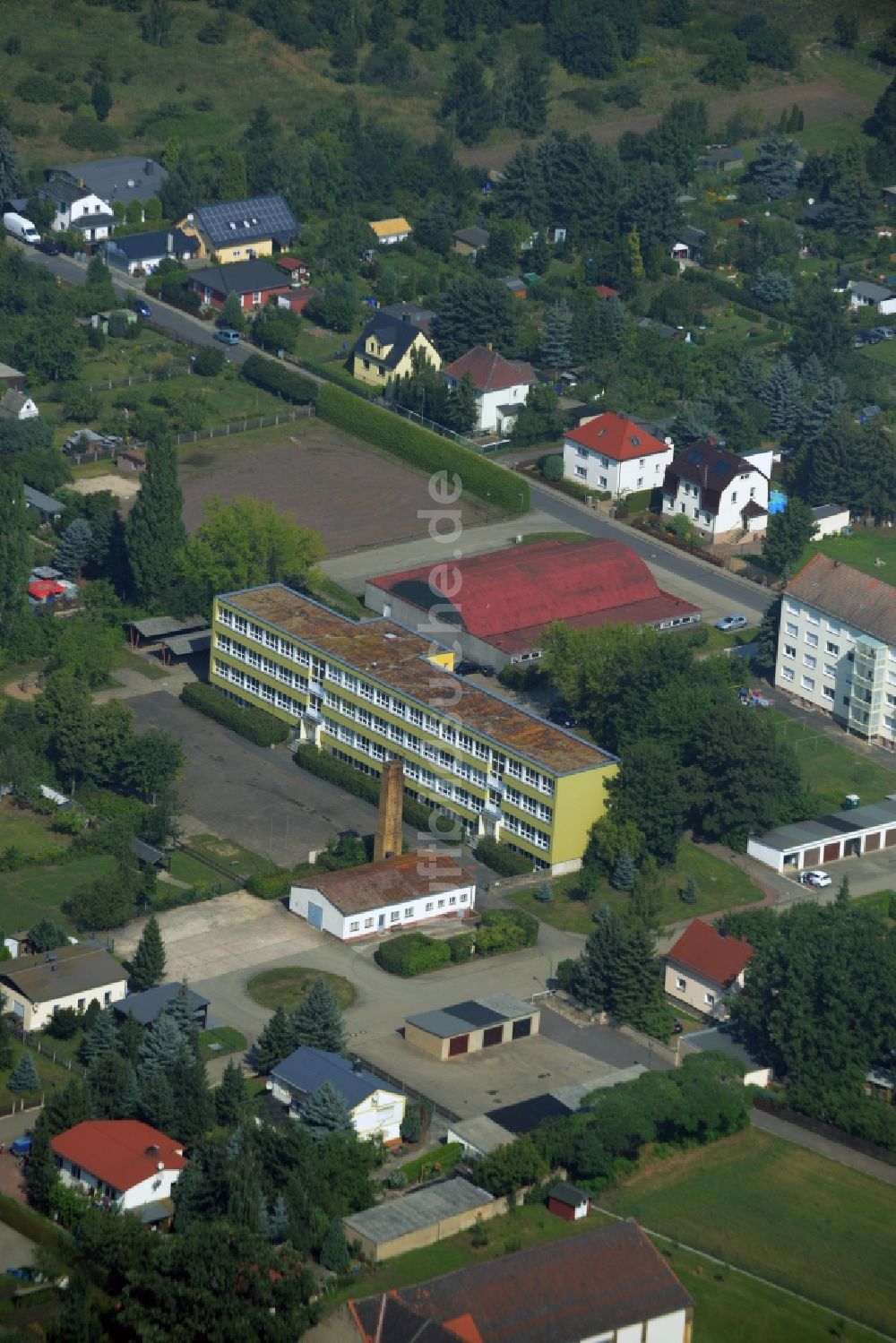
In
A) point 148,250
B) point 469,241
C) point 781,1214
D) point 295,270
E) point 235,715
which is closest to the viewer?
point 781,1214

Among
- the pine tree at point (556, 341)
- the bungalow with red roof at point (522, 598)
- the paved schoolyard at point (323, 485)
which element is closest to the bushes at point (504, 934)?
the bungalow with red roof at point (522, 598)

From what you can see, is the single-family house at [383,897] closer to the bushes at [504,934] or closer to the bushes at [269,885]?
the bushes at [269,885]

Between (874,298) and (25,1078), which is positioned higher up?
(874,298)

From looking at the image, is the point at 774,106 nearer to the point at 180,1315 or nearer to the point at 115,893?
the point at 115,893

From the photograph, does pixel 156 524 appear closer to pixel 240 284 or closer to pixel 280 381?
pixel 280 381

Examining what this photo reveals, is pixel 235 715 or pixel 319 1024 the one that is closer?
pixel 319 1024

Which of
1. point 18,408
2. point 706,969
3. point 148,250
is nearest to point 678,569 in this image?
point 18,408

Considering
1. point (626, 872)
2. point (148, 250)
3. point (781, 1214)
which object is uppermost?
point (148, 250)
